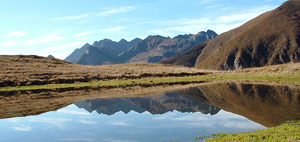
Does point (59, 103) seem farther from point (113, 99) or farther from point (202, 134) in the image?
point (202, 134)

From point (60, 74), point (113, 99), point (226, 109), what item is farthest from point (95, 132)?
point (60, 74)

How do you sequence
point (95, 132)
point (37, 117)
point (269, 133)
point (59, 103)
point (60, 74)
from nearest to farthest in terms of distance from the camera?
point (269, 133)
point (95, 132)
point (37, 117)
point (59, 103)
point (60, 74)

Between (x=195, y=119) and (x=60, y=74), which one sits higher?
(x=60, y=74)

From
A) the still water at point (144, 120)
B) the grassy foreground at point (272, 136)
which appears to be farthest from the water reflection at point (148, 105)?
the grassy foreground at point (272, 136)

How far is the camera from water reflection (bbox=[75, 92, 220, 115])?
28256mm

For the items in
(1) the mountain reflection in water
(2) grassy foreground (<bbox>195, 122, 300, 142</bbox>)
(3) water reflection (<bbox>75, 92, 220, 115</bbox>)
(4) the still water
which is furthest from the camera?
(3) water reflection (<bbox>75, 92, 220, 115</bbox>)

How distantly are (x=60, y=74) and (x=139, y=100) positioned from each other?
4156 centimetres

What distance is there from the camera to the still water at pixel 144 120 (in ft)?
57.7

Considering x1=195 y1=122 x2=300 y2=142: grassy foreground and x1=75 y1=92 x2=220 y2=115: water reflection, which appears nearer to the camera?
x1=195 y1=122 x2=300 y2=142: grassy foreground

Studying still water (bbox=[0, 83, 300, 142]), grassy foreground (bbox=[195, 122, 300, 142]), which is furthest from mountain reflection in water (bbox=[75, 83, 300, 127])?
grassy foreground (bbox=[195, 122, 300, 142])

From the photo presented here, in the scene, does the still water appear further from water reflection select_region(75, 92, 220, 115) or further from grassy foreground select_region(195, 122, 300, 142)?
grassy foreground select_region(195, 122, 300, 142)

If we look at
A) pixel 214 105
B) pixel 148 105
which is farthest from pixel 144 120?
pixel 214 105

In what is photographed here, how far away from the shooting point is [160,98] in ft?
118

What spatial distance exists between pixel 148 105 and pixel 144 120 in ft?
29.2
